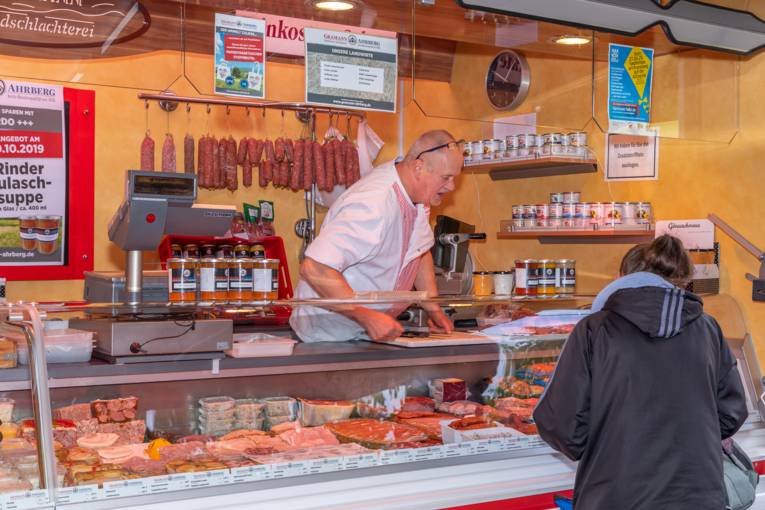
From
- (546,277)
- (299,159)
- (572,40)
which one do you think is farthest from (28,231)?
(572,40)

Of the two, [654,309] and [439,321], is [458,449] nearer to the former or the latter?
[439,321]

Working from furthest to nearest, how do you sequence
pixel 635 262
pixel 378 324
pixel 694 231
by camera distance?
pixel 694 231
pixel 378 324
pixel 635 262

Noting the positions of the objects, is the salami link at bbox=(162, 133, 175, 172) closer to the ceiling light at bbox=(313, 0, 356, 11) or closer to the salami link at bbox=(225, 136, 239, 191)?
the salami link at bbox=(225, 136, 239, 191)

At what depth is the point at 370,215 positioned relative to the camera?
13.5ft

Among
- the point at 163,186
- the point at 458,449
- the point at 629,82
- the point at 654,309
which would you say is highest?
the point at 629,82

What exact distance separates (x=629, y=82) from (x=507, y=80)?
131cm

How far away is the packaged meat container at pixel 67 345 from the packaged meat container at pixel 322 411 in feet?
2.86

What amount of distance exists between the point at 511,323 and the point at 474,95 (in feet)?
9.35

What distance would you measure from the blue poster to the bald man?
4.25ft

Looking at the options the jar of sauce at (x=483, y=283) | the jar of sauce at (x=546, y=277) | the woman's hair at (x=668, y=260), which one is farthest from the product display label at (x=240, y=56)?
the woman's hair at (x=668, y=260)

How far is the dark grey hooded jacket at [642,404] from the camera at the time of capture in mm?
2518

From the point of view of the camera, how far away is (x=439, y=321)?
379cm

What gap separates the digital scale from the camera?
324cm

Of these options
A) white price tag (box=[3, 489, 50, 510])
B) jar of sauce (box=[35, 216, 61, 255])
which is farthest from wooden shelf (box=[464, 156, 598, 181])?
white price tag (box=[3, 489, 50, 510])
